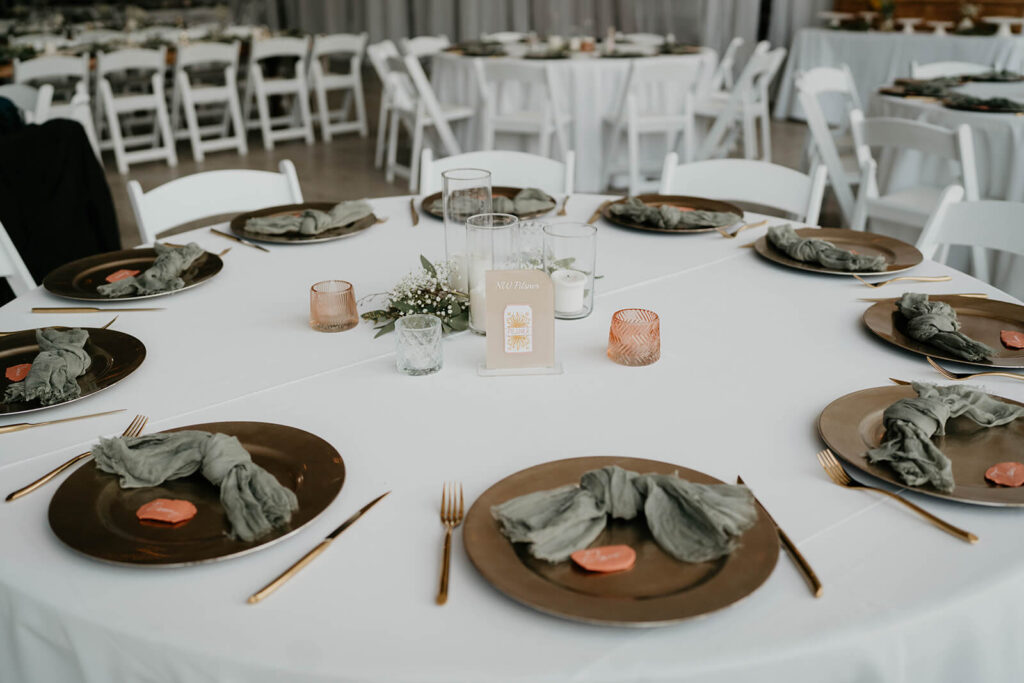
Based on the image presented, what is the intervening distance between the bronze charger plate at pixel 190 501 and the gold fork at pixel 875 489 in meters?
0.59

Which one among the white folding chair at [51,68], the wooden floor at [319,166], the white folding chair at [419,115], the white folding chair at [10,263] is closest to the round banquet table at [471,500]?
the white folding chair at [10,263]

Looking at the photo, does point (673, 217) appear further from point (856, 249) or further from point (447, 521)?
point (447, 521)

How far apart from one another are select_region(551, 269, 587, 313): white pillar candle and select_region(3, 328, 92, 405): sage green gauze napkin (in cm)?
77

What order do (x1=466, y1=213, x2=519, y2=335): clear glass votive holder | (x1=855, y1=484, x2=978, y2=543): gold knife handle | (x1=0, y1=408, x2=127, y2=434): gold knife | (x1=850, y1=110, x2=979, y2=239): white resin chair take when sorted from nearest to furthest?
(x1=855, y1=484, x2=978, y2=543): gold knife handle < (x1=0, y1=408, x2=127, y2=434): gold knife < (x1=466, y1=213, x2=519, y2=335): clear glass votive holder < (x1=850, y1=110, x2=979, y2=239): white resin chair

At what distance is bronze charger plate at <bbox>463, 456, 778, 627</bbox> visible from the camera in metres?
0.76

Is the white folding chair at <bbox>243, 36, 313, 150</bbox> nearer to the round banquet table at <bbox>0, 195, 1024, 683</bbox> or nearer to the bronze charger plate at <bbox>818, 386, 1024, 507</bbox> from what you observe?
the round banquet table at <bbox>0, 195, 1024, 683</bbox>

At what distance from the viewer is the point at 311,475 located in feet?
3.26

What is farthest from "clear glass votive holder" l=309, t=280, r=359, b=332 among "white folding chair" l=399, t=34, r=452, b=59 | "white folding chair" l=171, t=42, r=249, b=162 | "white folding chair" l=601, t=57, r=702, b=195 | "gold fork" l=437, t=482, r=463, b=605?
"white folding chair" l=171, t=42, r=249, b=162

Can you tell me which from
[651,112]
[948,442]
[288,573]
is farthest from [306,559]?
[651,112]

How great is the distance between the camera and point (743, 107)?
5781mm

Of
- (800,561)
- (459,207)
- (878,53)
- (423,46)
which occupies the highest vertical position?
(423,46)

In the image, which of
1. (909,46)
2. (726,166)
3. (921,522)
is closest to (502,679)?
(921,522)

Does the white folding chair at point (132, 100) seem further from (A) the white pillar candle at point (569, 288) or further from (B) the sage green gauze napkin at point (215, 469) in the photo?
(B) the sage green gauze napkin at point (215, 469)

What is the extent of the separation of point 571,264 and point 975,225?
42.4 inches
